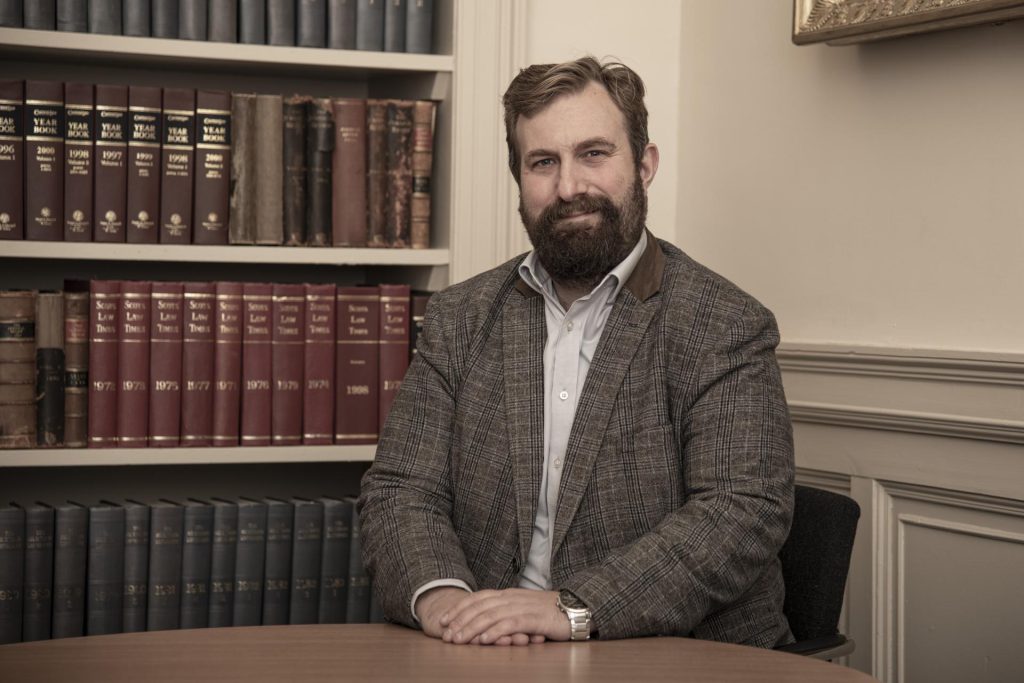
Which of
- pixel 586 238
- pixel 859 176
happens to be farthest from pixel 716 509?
pixel 859 176

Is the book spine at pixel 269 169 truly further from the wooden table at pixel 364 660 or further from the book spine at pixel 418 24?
the wooden table at pixel 364 660

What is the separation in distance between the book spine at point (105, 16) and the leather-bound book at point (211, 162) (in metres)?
0.21

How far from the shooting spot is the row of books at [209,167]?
8.33 feet

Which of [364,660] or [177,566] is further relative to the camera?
[177,566]

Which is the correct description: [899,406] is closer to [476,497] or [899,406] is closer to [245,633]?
[476,497]

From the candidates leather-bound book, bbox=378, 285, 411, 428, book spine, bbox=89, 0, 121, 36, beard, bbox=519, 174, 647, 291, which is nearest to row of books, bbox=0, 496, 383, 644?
leather-bound book, bbox=378, 285, 411, 428

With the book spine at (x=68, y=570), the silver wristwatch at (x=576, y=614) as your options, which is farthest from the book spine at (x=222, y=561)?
the silver wristwatch at (x=576, y=614)

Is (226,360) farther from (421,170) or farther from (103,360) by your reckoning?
(421,170)

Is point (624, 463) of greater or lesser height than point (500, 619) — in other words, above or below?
above

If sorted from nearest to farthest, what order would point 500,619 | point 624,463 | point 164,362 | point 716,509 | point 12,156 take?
point 500,619 → point 716,509 → point 624,463 → point 12,156 → point 164,362

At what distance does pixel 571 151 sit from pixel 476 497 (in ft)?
1.90

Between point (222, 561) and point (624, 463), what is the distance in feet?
3.58

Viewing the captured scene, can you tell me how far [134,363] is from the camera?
2.60m

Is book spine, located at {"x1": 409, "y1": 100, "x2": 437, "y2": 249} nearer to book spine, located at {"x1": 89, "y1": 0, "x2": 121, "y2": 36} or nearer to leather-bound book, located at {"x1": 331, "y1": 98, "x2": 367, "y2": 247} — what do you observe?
leather-bound book, located at {"x1": 331, "y1": 98, "x2": 367, "y2": 247}
